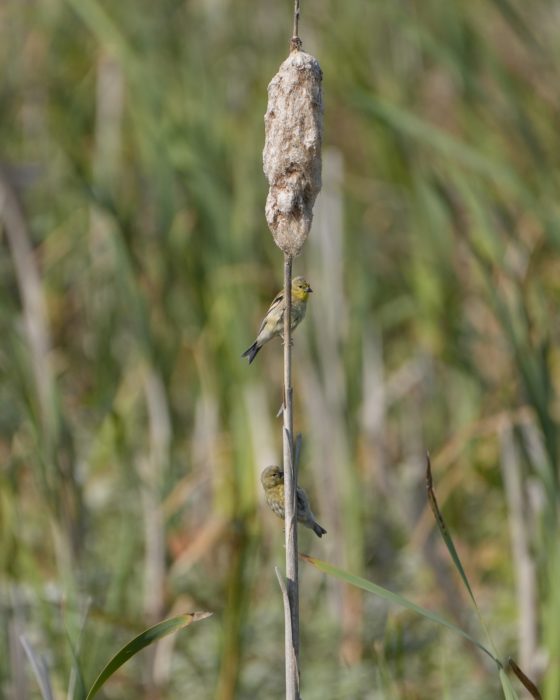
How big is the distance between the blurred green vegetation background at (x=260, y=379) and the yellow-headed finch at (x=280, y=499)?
0.31 meters

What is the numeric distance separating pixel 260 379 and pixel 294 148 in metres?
1.46

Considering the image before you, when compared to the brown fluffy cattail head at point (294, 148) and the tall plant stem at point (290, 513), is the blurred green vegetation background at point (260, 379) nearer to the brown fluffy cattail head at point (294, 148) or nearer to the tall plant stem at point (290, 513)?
the tall plant stem at point (290, 513)

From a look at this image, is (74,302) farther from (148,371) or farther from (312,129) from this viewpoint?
(312,129)

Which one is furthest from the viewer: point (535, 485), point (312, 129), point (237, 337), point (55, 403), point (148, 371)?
point (148, 371)

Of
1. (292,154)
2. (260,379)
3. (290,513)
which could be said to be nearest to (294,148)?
(292,154)

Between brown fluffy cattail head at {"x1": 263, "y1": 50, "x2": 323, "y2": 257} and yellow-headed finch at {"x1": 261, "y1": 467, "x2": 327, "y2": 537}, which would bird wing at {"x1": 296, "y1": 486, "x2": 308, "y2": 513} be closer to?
yellow-headed finch at {"x1": 261, "y1": 467, "x2": 327, "y2": 537}

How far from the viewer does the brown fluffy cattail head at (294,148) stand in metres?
0.84

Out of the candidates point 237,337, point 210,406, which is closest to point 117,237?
point 237,337

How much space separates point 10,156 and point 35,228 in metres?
0.29

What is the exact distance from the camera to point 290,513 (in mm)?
883

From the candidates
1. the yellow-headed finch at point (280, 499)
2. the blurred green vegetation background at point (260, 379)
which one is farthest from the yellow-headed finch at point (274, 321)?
the blurred green vegetation background at point (260, 379)

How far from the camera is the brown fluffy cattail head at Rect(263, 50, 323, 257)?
33.1 inches

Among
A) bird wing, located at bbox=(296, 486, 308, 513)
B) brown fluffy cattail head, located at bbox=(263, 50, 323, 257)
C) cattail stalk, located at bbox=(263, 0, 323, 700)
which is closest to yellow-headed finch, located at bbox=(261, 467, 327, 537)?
bird wing, located at bbox=(296, 486, 308, 513)

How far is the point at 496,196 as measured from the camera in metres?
2.28
